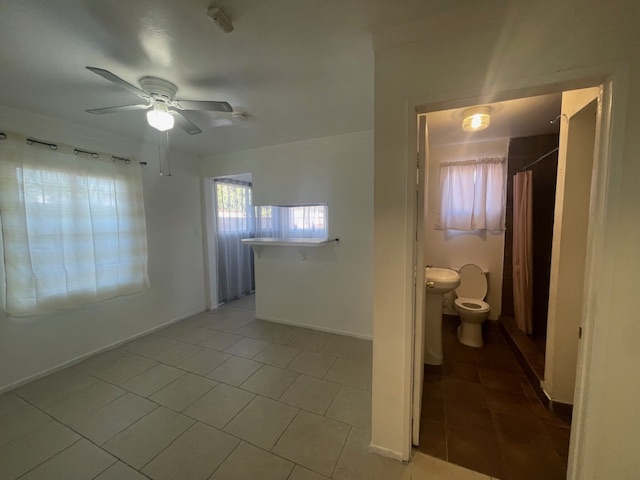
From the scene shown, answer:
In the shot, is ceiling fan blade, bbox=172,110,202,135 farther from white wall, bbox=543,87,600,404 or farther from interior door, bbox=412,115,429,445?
white wall, bbox=543,87,600,404

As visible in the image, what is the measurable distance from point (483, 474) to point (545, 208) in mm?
2630

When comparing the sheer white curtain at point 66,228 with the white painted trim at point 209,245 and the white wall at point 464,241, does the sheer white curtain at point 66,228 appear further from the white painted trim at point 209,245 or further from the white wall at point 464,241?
the white wall at point 464,241

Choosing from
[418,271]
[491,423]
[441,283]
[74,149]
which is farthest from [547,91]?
[74,149]

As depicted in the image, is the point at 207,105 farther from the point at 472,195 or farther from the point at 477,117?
the point at 472,195

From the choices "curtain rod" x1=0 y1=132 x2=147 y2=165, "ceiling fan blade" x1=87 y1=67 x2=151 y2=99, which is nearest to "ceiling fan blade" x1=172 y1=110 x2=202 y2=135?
"ceiling fan blade" x1=87 y1=67 x2=151 y2=99

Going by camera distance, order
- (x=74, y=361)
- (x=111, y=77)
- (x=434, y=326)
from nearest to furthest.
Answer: (x=111, y=77) → (x=434, y=326) → (x=74, y=361)

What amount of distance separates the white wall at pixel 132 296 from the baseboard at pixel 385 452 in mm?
3009

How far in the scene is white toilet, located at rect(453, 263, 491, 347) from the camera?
2566 mm

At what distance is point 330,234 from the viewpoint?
118 inches

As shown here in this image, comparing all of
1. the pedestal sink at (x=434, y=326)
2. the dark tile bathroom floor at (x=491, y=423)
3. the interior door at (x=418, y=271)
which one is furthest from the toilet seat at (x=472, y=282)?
the interior door at (x=418, y=271)

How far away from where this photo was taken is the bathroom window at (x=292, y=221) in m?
3.19

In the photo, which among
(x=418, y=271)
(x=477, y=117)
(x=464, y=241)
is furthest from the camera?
(x=464, y=241)

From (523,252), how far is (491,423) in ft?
5.87

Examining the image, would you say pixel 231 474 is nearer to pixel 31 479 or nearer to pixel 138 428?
pixel 138 428
